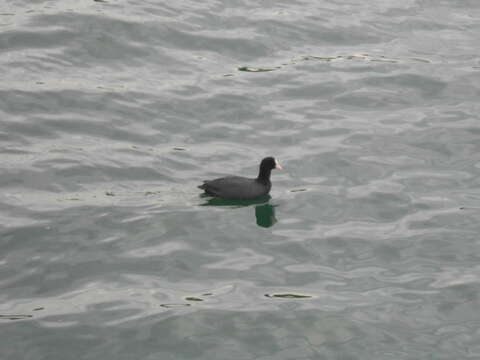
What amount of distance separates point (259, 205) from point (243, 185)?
512 millimetres

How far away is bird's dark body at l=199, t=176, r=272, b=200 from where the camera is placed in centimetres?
1611

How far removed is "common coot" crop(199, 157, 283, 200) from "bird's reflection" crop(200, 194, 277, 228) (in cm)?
15

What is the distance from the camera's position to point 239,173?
1769cm

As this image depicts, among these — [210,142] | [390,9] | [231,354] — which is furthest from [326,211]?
[390,9]

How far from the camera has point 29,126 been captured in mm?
18609

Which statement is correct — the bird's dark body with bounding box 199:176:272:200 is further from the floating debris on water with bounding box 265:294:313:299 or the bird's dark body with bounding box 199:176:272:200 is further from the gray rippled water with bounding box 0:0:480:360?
the floating debris on water with bounding box 265:294:313:299

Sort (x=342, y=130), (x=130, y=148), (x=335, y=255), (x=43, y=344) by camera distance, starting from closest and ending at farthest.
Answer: (x=43, y=344) → (x=335, y=255) → (x=130, y=148) → (x=342, y=130)

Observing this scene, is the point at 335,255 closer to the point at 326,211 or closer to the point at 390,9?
the point at 326,211

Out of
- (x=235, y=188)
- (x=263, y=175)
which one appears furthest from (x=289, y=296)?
(x=263, y=175)

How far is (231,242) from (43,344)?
4.19m

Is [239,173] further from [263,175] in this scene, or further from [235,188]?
[235,188]

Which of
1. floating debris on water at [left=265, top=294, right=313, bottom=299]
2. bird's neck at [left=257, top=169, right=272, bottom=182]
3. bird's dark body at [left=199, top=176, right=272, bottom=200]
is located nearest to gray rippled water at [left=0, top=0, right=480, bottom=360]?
floating debris on water at [left=265, top=294, right=313, bottom=299]

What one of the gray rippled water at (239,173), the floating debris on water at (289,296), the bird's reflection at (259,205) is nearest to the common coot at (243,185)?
the bird's reflection at (259,205)

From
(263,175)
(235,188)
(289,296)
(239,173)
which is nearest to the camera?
(289,296)
